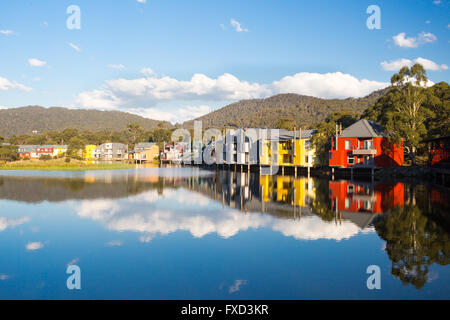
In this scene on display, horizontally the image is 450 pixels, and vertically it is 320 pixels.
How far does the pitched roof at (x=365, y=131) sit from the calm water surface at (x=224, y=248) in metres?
31.9

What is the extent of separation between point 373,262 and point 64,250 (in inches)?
520

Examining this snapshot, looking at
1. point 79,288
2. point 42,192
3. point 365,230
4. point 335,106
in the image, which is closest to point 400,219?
point 365,230

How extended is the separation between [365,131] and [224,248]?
49.8 m

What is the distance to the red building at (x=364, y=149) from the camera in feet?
187

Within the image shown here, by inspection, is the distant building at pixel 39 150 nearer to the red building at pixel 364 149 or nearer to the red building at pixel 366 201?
the red building at pixel 364 149

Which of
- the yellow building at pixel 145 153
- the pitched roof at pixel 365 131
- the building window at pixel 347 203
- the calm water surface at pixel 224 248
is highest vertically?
the pitched roof at pixel 365 131

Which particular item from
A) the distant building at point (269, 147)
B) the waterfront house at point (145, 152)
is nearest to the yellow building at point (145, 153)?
the waterfront house at point (145, 152)

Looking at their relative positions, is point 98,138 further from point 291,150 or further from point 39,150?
point 291,150

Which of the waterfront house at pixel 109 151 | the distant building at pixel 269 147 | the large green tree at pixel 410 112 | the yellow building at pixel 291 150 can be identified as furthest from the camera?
the waterfront house at pixel 109 151

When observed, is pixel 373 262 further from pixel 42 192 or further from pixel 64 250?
pixel 42 192

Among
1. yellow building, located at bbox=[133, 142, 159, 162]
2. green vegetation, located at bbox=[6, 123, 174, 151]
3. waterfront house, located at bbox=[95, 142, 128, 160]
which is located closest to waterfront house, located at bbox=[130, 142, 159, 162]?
yellow building, located at bbox=[133, 142, 159, 162]

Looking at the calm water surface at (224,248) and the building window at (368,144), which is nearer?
the calm water surface at (224,248)

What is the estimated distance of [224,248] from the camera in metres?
15.7

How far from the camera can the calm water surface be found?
36.3ft
